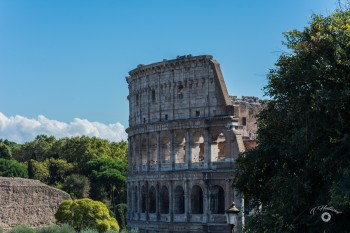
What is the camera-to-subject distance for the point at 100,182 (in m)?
76.4

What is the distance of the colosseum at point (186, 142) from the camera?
152 ft

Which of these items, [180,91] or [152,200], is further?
[152,200]

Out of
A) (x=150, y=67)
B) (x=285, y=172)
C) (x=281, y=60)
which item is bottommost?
(x=285, y=172)

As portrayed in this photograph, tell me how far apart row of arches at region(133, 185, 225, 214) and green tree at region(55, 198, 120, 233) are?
233 cm

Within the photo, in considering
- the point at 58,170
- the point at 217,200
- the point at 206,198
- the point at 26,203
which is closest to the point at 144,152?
the point at 206,198

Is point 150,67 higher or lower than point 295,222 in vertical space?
higher

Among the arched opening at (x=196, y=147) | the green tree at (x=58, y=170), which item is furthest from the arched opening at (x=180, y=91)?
the green tree at (x=58, y=170)

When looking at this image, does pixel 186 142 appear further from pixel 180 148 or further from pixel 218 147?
pixel 218 147

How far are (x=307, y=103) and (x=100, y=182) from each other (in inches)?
2265

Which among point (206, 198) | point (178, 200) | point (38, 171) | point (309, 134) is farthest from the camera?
point (38, 171)

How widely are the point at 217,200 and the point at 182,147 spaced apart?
16.2ft

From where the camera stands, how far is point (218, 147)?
49438 millimetres

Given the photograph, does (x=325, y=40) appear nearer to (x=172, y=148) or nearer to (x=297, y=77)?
(x=297, y=77)

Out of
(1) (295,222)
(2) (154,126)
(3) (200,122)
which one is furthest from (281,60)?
(2) (154,126)
